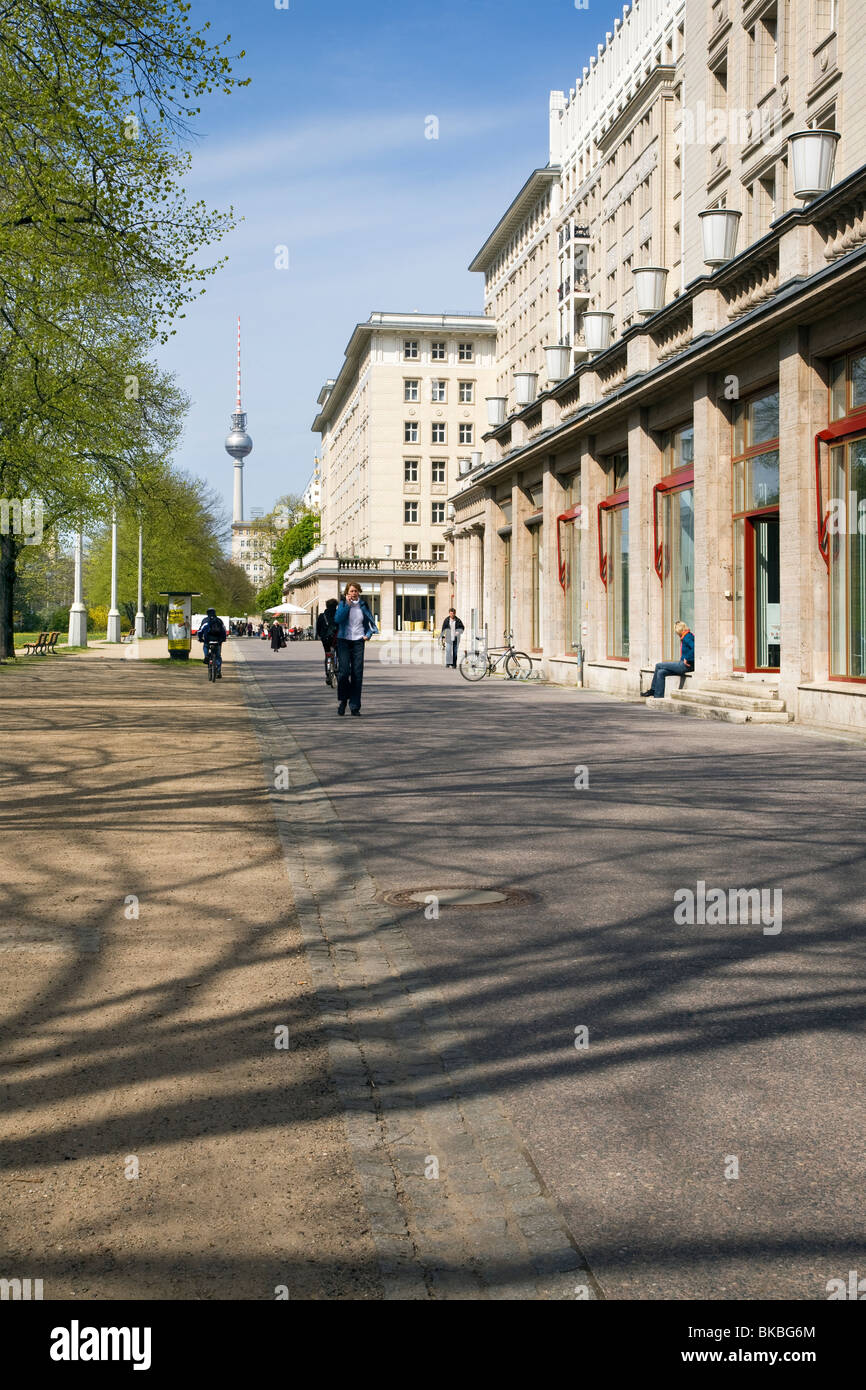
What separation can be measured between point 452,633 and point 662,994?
37583mm

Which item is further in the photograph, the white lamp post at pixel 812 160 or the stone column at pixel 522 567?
the stone column at pixel 522 567

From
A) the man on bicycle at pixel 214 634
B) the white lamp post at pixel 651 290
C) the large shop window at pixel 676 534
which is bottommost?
the man on bicycle at pixel 214 634

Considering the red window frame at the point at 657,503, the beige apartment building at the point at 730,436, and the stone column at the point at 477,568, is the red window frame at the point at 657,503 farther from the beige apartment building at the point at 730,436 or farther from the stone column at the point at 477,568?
the stone column at the point at 477,568

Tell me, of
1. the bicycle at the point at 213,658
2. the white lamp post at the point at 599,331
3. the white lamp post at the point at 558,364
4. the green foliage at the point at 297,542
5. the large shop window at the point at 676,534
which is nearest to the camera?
the large shop window at the point at 676,534

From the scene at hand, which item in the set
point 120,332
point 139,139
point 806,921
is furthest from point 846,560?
point 120,332

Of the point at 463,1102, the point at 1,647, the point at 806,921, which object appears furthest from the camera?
the point at 1,647

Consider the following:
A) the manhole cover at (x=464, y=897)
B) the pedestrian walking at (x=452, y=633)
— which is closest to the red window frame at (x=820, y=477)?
the manhole cover at (x=464, y=897)

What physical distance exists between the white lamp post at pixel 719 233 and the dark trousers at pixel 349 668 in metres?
8.46

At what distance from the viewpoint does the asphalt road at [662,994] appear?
3.51 meters

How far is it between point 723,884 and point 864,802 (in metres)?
3.98

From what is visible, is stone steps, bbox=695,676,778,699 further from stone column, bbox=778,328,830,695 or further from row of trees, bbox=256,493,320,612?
row of trees, bbox=256,493,320,612

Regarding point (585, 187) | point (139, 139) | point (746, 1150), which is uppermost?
point (585, 187)

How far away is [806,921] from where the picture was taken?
705 cm

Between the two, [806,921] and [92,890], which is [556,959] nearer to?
[806,921]
